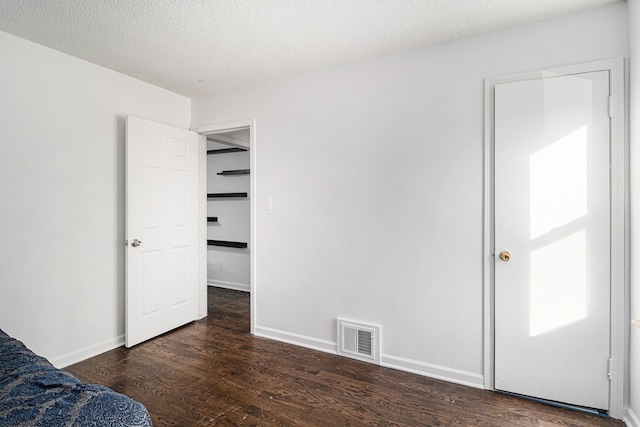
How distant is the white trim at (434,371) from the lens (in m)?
2.31

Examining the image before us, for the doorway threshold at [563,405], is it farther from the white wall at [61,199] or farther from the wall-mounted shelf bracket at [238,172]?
the wall-mounted shelf bracket at [238,172]

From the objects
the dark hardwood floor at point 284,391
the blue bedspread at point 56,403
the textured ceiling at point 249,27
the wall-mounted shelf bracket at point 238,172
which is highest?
the textured ceiling at point 249,27

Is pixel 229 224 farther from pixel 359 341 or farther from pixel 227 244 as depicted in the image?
pixel 359 341

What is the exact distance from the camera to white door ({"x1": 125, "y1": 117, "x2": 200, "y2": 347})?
2.96 m

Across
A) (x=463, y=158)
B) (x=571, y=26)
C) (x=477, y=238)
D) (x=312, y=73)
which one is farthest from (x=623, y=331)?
(x=312, y=73)

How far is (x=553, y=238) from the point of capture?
6.87 feet

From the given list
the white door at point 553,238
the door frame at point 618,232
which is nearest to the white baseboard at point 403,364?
the white door at point 553,238

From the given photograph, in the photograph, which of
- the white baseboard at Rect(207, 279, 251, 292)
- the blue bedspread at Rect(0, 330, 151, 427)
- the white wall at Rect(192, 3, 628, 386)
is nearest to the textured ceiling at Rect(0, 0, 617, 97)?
the white wall at Rect(192, 3, 628, 386)

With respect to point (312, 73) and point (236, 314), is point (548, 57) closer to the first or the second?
point (312, 73)

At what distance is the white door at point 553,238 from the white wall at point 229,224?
364 cm

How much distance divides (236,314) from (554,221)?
10.7 ft

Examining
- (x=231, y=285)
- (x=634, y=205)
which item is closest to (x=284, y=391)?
(x=634, y=205)

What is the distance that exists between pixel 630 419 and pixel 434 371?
1.08 meters

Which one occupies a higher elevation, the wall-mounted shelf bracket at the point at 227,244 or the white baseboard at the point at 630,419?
the wall-mounted shelf bracket at the point at 227,244
